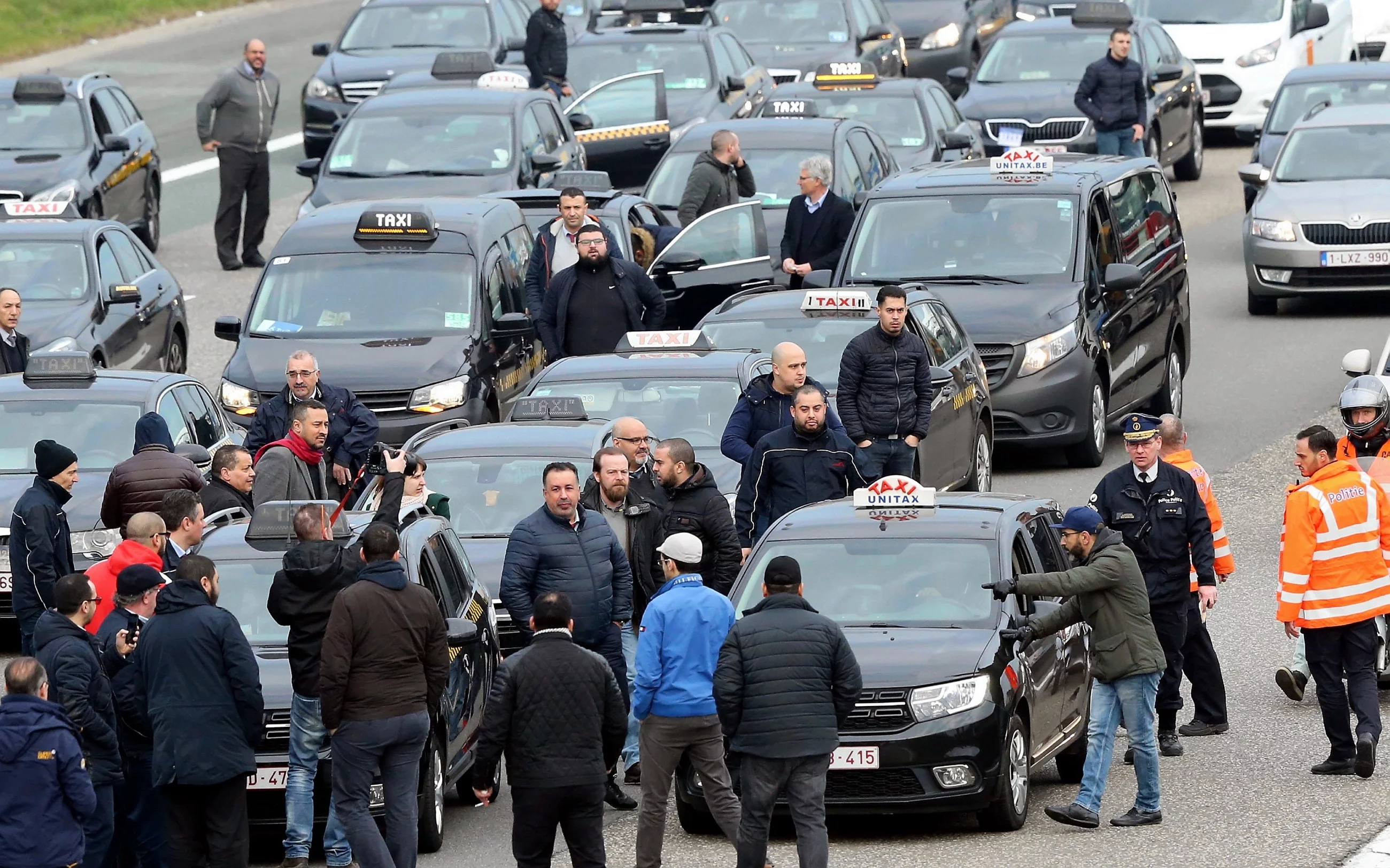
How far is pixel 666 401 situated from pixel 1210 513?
3947mm

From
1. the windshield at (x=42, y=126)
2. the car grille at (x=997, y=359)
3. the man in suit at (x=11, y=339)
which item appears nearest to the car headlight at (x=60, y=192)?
the windshield at (x=42, y=126)

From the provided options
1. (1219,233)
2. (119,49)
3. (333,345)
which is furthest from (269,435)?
(119,49)

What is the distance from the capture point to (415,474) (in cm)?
1298

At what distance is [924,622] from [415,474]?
2.92m

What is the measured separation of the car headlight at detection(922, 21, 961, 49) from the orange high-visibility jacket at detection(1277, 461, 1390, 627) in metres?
22.2

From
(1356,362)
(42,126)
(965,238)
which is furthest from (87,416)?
(42,126)

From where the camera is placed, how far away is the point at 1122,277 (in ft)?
62.0

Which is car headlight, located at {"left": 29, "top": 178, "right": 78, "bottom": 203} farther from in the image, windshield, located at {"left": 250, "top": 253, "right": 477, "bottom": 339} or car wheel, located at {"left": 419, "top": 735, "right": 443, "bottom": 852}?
car wheel, located at {"left": 419, "top": 735, "right": 443, "bottom": 852}

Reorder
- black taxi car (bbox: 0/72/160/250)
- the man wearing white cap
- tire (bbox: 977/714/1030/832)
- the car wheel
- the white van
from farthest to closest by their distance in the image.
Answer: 1. the white van
2. black taxi car (bbox: 0/72/160/250)
3. the car wheel
4. tire (bbox: 977/714/1030/832)
5. the man wearing white cap

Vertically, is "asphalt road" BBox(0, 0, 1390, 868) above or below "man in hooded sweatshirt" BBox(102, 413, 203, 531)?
below

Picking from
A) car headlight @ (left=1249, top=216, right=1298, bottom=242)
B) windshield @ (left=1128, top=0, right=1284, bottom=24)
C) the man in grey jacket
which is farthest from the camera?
windshield @ (left=1128, top=0, right=1284, bottom=24)

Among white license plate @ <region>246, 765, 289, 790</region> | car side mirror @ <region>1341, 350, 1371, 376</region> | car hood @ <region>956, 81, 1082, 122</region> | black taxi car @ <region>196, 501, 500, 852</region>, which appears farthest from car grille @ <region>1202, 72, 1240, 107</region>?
white license plate @ <region>246, 765, 289, 790</region>

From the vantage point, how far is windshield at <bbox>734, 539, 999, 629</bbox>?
11781 mm

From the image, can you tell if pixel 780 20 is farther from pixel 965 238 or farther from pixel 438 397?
pixel 438 397
